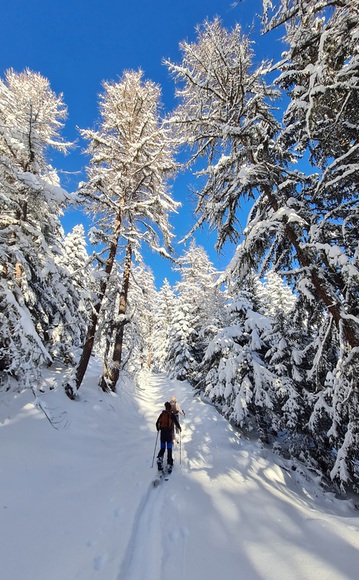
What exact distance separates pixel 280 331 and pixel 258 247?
611cm

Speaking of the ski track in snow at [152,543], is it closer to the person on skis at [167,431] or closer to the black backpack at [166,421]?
the person on skis at [167,431]

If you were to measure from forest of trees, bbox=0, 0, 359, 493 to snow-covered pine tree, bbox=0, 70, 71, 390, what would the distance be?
0.06 m

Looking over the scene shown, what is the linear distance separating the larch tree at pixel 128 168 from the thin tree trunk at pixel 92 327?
0.04m

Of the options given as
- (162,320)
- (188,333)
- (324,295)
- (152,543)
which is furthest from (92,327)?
(162,320)

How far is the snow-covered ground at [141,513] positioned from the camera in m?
3.96

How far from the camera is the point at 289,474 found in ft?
32.1

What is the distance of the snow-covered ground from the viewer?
3.96 m

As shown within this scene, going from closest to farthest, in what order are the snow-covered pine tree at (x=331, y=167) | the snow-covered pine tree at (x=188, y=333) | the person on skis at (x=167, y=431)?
1. the snow-covered pine tree at (x=331, y=167)
2. the person on skis at (x=167, y=431)
3. the snow-covered pine tree at (x=188, y=333)

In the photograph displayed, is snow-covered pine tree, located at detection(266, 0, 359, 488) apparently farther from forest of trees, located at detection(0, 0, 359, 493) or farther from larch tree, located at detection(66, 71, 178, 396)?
larch tree, located at detection(66, 71, 178, 396)

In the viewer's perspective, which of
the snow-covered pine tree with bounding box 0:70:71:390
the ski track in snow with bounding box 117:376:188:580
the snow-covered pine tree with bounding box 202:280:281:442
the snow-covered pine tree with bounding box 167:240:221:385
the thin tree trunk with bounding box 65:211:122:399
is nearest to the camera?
the ski track in snow with bounding box 117:376:188:580

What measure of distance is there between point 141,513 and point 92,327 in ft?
23.1

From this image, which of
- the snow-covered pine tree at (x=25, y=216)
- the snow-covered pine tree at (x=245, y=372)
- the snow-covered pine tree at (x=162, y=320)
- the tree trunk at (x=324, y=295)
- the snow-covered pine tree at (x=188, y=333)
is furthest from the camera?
the snow-covered pine tree at (x=162, y=320)

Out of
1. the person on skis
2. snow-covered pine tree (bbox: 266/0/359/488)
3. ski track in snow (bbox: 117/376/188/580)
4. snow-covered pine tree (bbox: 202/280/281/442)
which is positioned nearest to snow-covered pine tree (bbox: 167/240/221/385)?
snow-covered pine tree (bbox: 202/280/281/442)

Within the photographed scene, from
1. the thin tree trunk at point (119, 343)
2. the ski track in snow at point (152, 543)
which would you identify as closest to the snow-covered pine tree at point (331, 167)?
the ski track in snow at point (152, 543)
